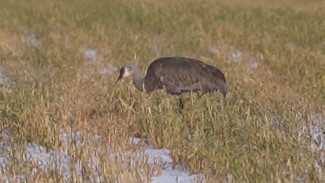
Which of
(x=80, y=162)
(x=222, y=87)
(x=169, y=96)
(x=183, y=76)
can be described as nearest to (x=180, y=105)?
(x=169, y=96)

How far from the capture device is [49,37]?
1464cm

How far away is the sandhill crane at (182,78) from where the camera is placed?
317 inches

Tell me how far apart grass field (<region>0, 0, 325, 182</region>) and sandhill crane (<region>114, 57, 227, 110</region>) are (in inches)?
5.4

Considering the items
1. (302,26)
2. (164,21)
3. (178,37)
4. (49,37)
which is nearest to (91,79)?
(49,37)

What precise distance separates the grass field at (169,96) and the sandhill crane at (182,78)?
0.14 meters

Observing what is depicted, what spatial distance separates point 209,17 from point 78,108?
1125cm

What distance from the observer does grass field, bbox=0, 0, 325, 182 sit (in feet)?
18.2

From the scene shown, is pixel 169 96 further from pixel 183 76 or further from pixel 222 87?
pixel 222 87

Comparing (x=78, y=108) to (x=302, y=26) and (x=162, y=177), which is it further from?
(x=302, y=26)

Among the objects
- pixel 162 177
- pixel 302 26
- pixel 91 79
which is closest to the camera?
pixel 162 177

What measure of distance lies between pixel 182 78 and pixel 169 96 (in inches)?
10.2

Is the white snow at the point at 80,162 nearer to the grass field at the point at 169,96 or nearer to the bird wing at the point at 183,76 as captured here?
the grass field at the point at 169,96

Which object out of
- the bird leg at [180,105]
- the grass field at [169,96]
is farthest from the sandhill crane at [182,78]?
the grass field at [169,96]

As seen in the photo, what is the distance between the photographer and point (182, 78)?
26.8ft
